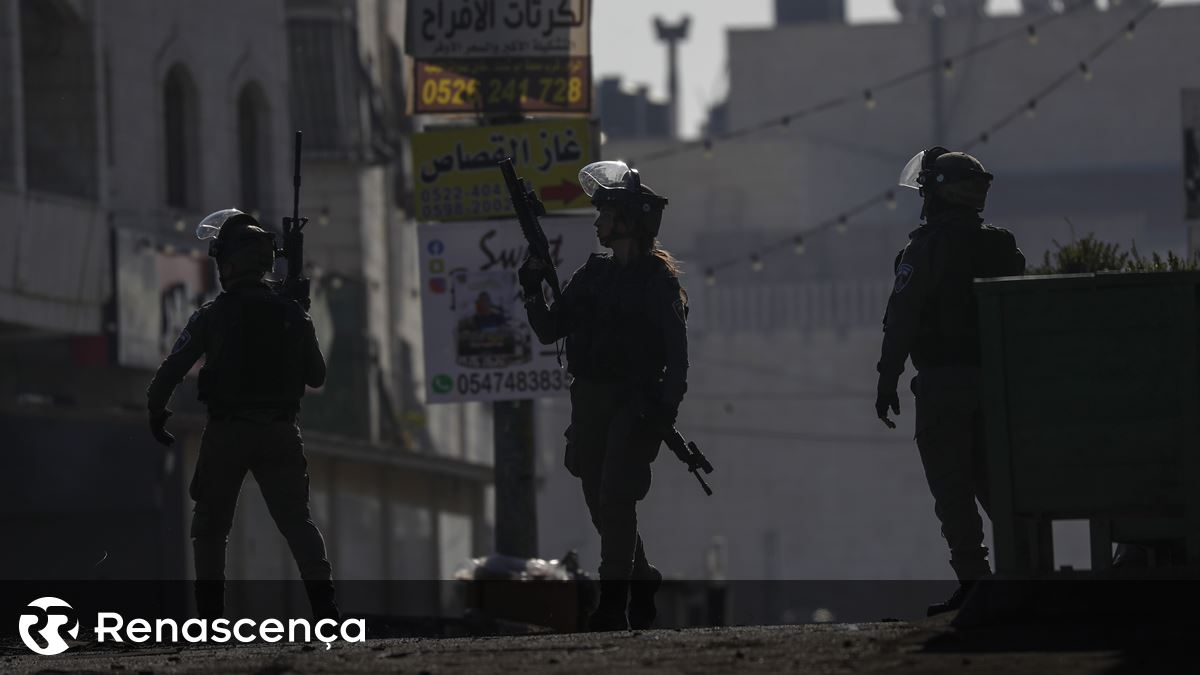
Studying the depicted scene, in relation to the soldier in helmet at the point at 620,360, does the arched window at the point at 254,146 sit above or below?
above

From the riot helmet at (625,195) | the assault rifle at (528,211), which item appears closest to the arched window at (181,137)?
the assault rifle at (528,211)

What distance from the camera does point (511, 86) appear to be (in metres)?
17.6

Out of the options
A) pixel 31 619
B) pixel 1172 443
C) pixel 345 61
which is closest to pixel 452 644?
pixel 1172 443

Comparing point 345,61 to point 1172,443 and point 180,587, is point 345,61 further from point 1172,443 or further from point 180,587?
point 1172,443

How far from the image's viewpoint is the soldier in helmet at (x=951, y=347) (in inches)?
415

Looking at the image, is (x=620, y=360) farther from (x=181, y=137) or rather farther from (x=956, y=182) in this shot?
(x=181, y=137)

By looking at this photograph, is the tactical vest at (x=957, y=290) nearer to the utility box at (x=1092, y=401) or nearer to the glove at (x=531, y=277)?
the glove at (x=531, y=277)

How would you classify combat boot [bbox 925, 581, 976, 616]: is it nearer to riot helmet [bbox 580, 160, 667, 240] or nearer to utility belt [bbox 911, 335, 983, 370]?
utility belt [bbox 911, 335, 983, 370]

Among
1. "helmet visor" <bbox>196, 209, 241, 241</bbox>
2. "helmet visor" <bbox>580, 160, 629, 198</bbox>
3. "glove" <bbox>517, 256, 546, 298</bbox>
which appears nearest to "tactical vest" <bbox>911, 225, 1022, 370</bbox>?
"helmet visor" <bbox>580, 160, 629, 198</bbox>

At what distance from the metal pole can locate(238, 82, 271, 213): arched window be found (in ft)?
54.9

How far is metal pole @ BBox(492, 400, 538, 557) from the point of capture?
17.0m

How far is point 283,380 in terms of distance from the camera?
10.8 metres

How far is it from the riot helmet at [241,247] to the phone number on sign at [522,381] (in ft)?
21.1

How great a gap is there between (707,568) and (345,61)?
33361 mm
